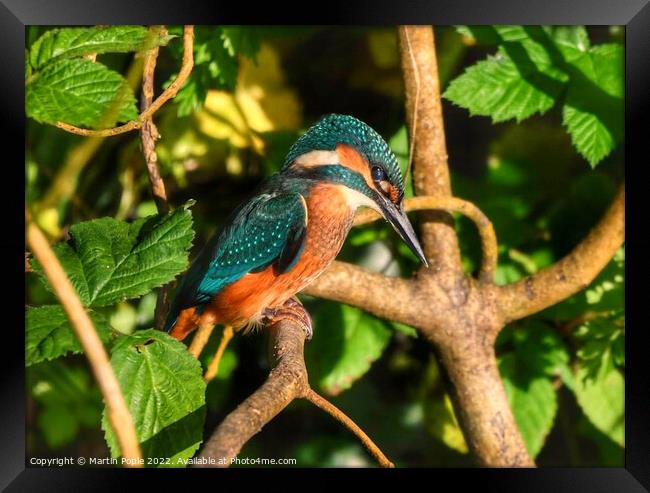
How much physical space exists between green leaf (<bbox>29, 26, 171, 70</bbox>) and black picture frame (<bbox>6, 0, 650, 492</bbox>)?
0.16 ft

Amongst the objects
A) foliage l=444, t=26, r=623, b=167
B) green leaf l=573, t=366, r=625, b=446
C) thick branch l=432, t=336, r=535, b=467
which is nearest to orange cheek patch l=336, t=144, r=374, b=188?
foliage l=444, t=26, r=623, b=167

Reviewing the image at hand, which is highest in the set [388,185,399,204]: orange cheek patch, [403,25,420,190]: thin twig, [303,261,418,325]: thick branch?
[403,25,420,190]: thin twig

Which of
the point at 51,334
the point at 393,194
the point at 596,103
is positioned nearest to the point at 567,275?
the point at 596,103

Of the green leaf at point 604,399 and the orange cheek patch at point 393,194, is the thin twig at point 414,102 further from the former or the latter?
the green leaf at point 604,399

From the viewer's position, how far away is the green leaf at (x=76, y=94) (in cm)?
145

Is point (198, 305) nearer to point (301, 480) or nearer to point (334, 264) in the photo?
point (334, 264)

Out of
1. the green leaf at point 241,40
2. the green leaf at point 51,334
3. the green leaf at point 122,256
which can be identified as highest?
the green leaf at point 241,40

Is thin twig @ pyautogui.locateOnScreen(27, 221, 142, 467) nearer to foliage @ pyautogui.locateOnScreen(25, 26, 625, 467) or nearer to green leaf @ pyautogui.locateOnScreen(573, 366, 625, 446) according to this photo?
foliage @ pyautogui.locateOnScreen(25, 26, 625, 467)

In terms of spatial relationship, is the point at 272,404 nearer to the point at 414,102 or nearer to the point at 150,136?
the point at 150,136

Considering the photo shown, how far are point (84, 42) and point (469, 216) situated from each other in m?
0.94

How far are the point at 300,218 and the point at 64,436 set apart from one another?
862mm

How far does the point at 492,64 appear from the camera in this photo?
1875mm

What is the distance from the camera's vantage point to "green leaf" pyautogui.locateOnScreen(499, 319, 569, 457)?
207 centimetres
